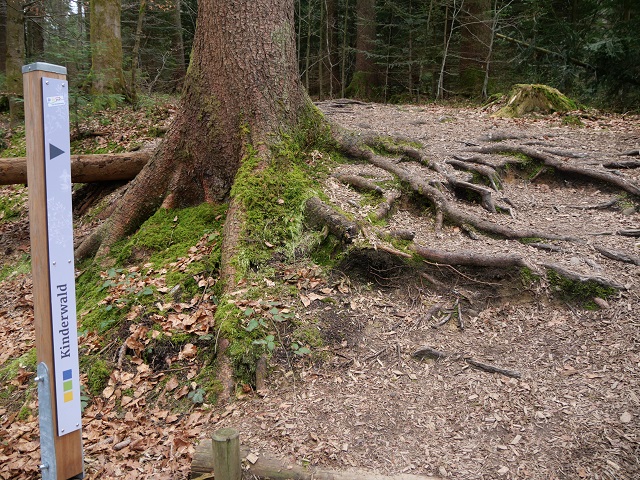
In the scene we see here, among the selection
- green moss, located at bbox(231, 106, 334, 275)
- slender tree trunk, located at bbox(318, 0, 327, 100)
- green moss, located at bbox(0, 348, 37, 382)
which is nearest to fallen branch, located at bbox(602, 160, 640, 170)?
green moss, located at bbox(231, 106, 334, 275)

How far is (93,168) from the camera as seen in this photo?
876cm

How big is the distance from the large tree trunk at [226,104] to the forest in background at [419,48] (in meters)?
4.77

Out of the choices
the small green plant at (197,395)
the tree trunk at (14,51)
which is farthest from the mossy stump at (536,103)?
the tree trunk at (14,51)

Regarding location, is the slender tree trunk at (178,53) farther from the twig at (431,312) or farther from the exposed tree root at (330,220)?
the twig at (431,312)

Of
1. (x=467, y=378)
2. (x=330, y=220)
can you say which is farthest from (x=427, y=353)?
(x=330, y=220)

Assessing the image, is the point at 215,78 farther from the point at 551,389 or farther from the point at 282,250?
the point at 551,389

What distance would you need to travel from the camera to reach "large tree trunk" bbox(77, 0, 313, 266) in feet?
19.8

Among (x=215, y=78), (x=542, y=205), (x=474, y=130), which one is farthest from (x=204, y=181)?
(x=474, y=130)

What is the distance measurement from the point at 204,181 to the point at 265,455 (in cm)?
380

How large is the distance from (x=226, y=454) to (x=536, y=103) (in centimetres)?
1058

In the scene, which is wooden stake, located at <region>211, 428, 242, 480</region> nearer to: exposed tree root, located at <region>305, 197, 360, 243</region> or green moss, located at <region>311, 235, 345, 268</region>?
green moss, located at <region>311, 235, 345, 268</region>

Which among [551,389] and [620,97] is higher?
[620,97]

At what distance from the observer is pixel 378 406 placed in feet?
13.8

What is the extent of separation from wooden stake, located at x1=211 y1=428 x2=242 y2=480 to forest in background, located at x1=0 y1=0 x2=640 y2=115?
881 centimetres
